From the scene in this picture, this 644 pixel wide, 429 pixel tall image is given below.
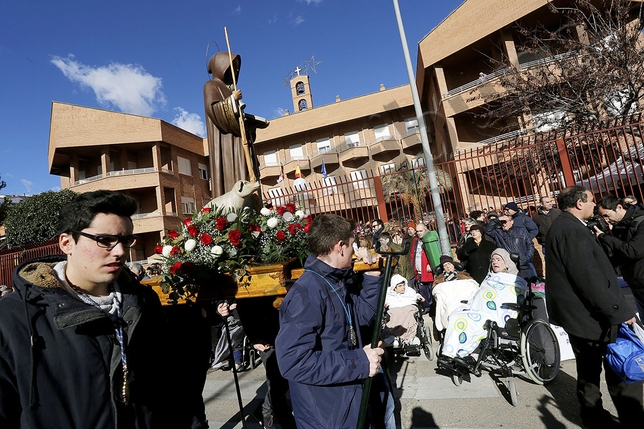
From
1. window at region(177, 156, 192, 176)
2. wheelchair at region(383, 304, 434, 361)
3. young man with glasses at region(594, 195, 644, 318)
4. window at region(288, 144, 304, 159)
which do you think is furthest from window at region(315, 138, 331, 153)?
young man with glasses at region(594, 195, 644, 318)

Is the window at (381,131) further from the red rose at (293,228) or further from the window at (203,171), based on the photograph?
the red rose at (293,228)

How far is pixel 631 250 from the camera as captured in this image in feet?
11.3

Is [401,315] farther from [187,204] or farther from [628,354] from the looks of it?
[187,204]

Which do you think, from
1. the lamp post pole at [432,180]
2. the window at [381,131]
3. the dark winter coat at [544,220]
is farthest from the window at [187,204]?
the dark winter coat at [544,220]

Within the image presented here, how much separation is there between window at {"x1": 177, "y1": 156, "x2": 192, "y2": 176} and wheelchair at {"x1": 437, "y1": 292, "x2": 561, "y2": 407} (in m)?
28.2

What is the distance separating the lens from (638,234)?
3420 mm

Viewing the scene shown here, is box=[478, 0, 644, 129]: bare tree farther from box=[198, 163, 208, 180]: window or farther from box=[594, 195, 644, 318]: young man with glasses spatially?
box=[198, 163, 208, 180]: window

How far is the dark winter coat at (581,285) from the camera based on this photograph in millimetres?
2584

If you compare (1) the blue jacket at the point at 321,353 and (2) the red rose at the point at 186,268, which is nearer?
(1) the blue jacket at the point at 321,353

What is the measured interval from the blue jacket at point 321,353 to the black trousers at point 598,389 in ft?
6.52

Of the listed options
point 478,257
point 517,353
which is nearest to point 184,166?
point 478,257

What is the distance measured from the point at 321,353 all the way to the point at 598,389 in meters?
2.39

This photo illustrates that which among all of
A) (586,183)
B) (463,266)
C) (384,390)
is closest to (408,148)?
(586,183)

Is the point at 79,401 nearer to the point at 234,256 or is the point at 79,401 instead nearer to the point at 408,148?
the point at 234,256
